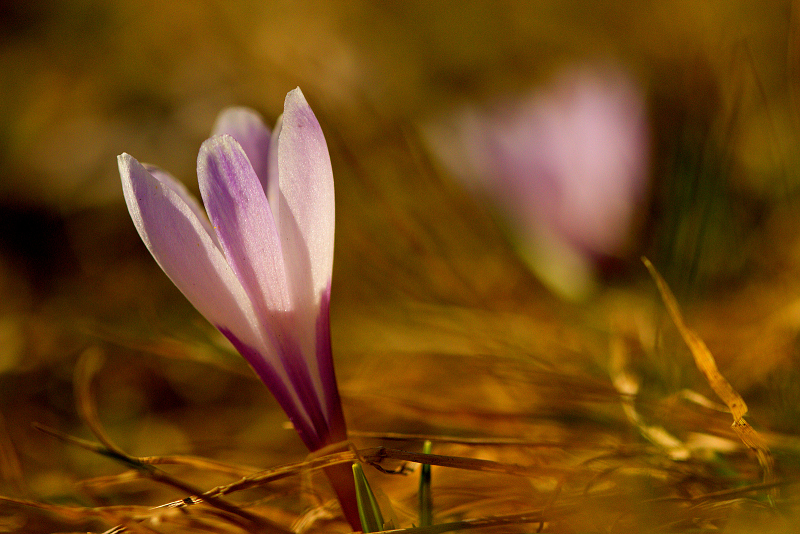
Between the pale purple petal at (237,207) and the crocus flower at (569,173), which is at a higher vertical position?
the crocus flower at (569,173)

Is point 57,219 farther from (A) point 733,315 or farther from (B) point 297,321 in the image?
(A) point 733,315

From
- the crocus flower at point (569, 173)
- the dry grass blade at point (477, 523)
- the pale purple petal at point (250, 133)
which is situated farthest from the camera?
the crocus flower at point (569, 173)

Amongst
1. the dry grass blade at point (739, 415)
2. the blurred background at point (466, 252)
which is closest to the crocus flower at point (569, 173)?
the blurred background at point (466, 252)

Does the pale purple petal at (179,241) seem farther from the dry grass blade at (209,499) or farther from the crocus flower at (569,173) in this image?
the crocus flower at (569,173)

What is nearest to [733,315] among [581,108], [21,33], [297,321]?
[581,108]

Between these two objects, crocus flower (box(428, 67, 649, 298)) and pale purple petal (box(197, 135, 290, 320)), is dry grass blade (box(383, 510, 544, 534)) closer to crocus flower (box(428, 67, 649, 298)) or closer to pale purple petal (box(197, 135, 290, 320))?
pale purple petal (box(197, 135, 290, 320))

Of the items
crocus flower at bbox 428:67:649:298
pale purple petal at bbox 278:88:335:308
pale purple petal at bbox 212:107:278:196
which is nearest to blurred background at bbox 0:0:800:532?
crocus flower at bbox 428:67:649:298
